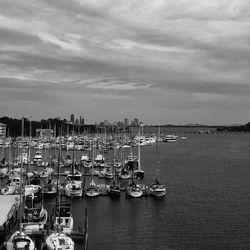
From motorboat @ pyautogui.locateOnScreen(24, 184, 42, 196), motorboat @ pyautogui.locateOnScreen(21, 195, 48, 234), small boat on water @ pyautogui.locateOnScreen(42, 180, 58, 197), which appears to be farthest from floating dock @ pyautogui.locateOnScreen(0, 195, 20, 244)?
small boat on water @ pyautogui.locateOnScreen(42, 180, 58, 197)

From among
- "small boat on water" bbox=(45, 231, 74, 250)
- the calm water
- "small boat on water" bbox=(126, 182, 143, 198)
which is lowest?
the calm water

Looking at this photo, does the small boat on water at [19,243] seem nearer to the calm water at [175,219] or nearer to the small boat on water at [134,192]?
the calm water at [175,219]

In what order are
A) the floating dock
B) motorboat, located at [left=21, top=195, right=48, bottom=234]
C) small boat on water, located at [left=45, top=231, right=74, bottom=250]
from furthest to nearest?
1. motorboat, located at [left=21, top=195, right=48, bottom=234]
2. the floating dock
3. small boat on water, located at [left=45, top=231, right=74, bottom=250]

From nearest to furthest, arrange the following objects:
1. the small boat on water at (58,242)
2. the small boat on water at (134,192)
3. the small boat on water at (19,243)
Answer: the small boat on water at (19,243) → the small boat on water at (58,242) → the small boat on water at (134,192)

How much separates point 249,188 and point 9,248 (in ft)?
147

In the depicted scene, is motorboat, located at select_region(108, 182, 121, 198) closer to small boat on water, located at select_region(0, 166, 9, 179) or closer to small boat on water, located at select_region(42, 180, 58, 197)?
small boat on water, located at select_region(42, 180, 58, 197)

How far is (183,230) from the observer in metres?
43.3

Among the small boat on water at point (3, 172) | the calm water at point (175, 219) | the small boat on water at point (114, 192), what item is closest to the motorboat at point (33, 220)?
the calm water at point (175, 219)

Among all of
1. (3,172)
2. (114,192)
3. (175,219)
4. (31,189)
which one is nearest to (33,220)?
(175,219)

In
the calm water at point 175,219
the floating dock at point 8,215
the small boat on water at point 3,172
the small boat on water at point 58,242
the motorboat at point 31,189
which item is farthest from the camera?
the small boat on water at point 3,172

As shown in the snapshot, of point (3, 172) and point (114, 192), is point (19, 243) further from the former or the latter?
point (3, 172)

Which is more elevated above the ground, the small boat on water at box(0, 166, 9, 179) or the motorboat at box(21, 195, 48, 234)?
the small boat on water at box(0, 166, 9, 179)

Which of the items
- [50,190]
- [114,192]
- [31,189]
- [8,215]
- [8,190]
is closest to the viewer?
[8,215]

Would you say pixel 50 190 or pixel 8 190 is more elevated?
pixel 8 190
